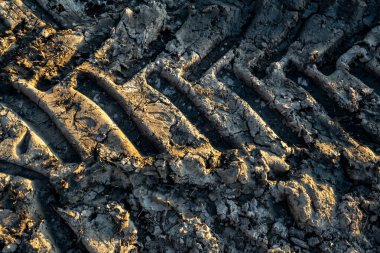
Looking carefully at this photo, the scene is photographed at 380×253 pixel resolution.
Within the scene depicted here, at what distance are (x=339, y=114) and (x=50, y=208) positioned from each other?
208cm

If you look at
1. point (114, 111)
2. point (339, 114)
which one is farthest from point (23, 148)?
point (339, 114)

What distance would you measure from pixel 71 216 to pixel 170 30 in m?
1.70

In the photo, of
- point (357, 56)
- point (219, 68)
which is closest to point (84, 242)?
point (219, 68)

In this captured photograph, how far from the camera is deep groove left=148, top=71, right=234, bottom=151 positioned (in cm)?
270

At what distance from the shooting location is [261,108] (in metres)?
2.85

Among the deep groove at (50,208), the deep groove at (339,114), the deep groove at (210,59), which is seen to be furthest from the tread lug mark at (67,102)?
the deep groove at (339,114)

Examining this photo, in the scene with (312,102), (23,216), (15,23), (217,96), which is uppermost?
(15,23)

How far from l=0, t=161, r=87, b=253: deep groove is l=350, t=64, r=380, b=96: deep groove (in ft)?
7.67

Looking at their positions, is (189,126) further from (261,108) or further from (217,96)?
(261,108)

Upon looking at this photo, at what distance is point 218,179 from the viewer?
2.47 metres

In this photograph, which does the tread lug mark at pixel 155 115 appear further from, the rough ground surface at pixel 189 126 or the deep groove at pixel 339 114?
the deep groove at pixel 339 114

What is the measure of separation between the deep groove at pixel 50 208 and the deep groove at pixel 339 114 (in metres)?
1.93

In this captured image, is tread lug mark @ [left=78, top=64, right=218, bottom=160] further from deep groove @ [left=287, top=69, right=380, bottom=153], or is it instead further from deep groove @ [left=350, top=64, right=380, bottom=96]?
deep groove @ [left=350, top=64, right=380, bottom=96]

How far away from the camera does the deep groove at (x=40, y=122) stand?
103 inches
